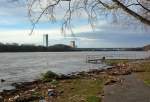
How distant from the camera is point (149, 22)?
15367 mm

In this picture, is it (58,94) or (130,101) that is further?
(58,94)

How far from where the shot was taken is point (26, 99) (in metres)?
21.3

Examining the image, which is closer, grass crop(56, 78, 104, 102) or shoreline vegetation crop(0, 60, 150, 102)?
grass crop(56, 78, 104, 102)

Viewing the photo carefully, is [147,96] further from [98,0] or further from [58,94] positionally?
[58,94]

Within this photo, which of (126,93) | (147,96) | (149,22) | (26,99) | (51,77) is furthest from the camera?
(51,77)

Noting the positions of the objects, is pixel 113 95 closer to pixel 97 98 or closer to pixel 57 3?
pixel 97 98

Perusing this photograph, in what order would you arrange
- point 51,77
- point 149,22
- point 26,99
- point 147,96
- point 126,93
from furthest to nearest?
point 51,77
point 26,99
point 126,93
point 147,96
point 149,22

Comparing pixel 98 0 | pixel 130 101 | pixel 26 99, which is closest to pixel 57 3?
pixel 98 0

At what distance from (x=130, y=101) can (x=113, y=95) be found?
2211 mm

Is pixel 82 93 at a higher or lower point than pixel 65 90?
higher

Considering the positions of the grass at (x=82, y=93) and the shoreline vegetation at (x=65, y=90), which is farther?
the shoreline vegetation at (x=65, y=90)

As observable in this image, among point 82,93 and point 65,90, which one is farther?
point 65,90

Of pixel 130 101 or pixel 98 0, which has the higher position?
pixel 98 0

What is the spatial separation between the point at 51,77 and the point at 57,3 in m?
26.3
